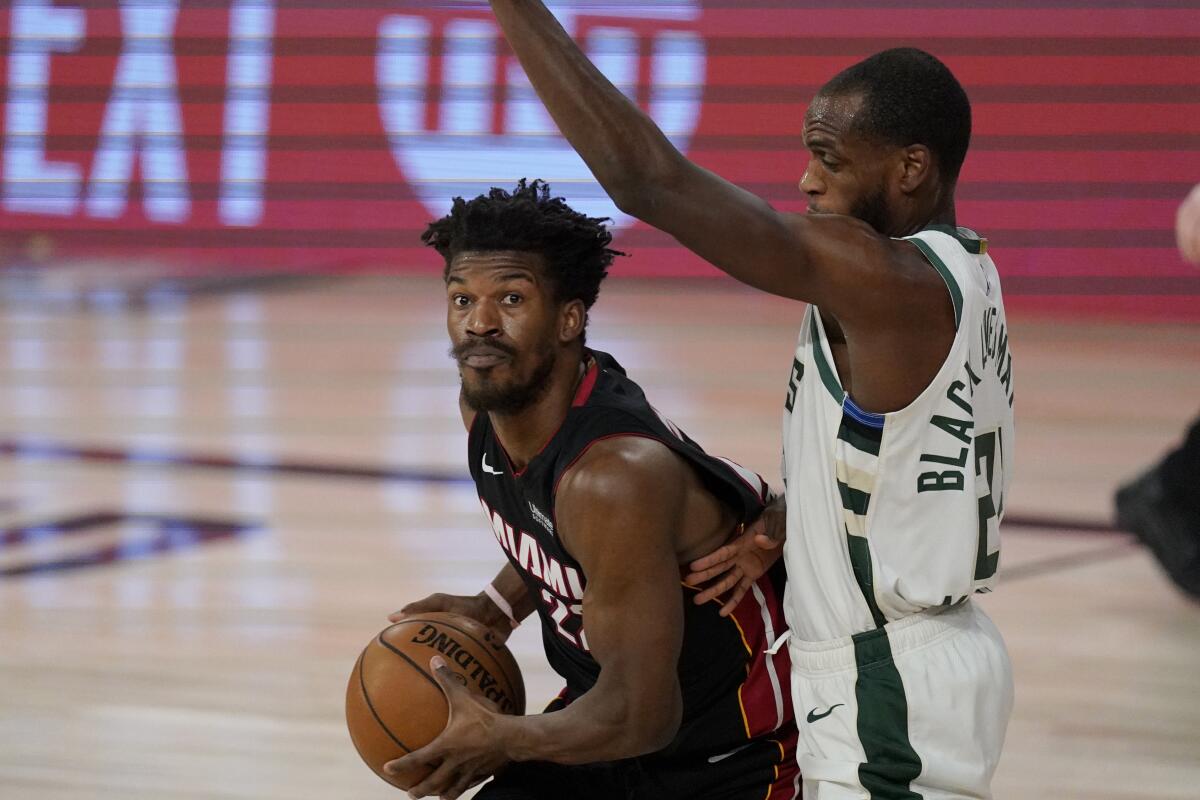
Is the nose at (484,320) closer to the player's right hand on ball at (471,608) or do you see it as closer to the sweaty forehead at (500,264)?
the sweaty forehead at (500,264)

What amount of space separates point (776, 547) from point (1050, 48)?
7532 millimetres

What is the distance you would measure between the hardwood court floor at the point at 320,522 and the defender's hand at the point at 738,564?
127cm

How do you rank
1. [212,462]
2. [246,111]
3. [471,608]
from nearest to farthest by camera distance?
[471,608] < [212,462] < [246,111]

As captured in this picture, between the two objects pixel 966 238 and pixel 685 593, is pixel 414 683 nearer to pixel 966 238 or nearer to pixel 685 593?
pixel 685 593

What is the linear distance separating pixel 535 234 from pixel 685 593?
0.67 metres

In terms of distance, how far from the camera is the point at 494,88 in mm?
10141

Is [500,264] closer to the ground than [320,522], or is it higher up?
higher up

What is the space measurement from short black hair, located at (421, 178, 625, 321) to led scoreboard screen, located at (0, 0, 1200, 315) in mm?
6565

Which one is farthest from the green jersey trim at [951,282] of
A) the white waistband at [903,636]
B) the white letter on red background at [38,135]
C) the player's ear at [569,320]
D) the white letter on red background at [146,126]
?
the white letter on red background at [38,135]

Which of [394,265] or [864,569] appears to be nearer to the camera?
[864,569]

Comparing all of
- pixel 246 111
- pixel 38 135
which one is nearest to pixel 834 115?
pixel 246 111

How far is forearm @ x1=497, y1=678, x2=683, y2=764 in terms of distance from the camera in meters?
2.51

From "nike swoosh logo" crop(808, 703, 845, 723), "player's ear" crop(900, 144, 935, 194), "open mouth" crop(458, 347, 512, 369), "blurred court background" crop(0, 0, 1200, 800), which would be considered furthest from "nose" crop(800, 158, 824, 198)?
"blurred court background" crop(0, 0, 1200, 800)

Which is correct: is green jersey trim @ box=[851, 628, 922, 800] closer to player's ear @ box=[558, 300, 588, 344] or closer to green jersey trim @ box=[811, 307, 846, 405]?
green jersey trim @ box=[811, 307, 846, 405]
